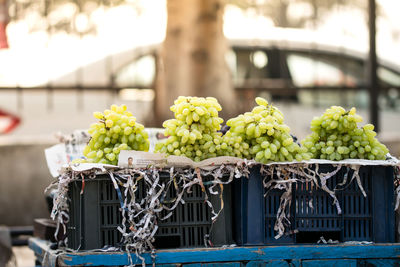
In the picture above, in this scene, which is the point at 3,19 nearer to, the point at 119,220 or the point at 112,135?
the point at 112,135

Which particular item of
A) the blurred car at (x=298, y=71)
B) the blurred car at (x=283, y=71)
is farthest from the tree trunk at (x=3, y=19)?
the blurred car at (x=298, y=71)

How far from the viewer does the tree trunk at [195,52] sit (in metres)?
5.93

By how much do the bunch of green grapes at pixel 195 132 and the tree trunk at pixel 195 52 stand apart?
2.78 m

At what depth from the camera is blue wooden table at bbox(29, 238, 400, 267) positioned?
2961 mm

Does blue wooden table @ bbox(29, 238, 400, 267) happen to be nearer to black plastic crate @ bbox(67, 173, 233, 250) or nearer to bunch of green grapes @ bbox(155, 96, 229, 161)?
black plastic crate @ bbox(67, 173, 233, 250)

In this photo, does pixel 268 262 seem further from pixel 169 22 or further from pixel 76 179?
pixel 169 22

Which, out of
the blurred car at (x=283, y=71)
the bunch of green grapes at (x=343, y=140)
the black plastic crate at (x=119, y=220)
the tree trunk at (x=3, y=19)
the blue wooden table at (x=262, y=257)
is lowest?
the blue wooden table at (x=262, y=257)

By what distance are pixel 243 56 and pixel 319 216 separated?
451 cm

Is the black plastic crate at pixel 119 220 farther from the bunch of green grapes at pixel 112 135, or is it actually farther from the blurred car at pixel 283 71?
the blurred car at pixel 283 71

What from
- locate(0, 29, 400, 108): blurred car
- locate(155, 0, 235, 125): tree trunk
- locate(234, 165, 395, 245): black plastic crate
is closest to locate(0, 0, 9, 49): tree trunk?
locate(0, 29, 400, 108): blurred car

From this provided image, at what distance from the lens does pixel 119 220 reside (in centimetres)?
304

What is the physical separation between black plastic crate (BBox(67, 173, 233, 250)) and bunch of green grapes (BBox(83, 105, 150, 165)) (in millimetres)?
150

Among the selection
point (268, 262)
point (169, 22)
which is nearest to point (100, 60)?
point (169, 22)

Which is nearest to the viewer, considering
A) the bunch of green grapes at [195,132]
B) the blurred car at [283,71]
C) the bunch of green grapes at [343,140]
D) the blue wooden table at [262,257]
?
the blue wooden table at [262,257]
